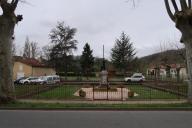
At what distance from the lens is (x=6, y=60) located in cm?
2250

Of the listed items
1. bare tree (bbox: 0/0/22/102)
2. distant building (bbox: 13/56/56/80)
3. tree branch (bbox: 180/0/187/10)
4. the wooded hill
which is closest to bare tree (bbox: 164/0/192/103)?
tree branch (bbox: 180/0/187/10)

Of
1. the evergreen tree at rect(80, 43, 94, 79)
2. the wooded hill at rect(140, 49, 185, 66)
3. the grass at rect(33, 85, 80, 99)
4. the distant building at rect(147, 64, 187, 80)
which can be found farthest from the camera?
the evergreen tree at rect(80, 43, 94, 79)

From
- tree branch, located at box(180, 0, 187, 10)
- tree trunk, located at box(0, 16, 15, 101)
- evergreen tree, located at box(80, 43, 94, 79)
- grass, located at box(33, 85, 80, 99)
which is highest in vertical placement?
evergreen tree, located at box(80, 43, 94, 79)

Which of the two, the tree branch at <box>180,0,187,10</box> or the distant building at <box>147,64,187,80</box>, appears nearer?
the tree branch at <box>180,0,187,10</box>

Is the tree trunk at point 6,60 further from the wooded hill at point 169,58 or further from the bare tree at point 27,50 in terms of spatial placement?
the bare tree at point 27,50

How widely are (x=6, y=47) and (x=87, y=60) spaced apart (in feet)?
290

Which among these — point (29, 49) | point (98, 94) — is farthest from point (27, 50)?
point (98, 94)

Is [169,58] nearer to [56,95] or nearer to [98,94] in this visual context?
[98,94]

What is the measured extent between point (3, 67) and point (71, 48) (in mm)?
86014

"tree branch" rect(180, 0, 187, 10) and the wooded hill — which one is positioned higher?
the wooded hill

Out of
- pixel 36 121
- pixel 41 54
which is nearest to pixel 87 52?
pixel 41 54

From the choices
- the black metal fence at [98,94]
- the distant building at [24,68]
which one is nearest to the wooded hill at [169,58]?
the distant building at [24,68]

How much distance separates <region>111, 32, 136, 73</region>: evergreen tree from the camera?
109 m

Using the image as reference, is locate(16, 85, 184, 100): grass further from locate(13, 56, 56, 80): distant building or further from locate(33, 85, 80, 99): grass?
locate(13, 56, 56, 80): distant building
